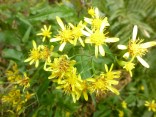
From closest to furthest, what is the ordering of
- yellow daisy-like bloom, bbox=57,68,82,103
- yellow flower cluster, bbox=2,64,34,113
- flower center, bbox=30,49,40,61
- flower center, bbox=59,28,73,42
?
yellow daisy-like bloom, bbox=57,68,82,103 < flower center, bbox=59,28,73,42 < flower center, bbox=30,49,40,61 < yellow flower cluster, bbox=2,64,34,113

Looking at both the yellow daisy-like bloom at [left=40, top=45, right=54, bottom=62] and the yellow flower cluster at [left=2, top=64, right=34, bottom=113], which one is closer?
the yellow daisy-like bloom at [left=40, top=45, right=54, bottom=62]

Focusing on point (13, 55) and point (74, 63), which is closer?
point (74, 63)

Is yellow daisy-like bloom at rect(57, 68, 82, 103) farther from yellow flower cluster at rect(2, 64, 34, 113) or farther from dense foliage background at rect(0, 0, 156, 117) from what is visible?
yellow flower cluster at rect(2, 64, 34, 113)

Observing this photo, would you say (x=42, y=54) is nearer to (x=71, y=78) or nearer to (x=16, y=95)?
(x=71, y=78)

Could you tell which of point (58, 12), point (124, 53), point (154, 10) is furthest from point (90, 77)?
point (154, 10)

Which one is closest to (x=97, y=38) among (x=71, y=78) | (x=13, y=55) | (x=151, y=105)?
(x=71, y=78)

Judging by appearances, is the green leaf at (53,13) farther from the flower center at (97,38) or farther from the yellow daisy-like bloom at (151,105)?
the yellow daisy-like bloom at (151,105)

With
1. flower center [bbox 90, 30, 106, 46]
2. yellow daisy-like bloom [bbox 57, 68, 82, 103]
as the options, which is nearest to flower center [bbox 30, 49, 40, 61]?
yellow daisy-like bloom [bbox 57, 68, 82, 103]
